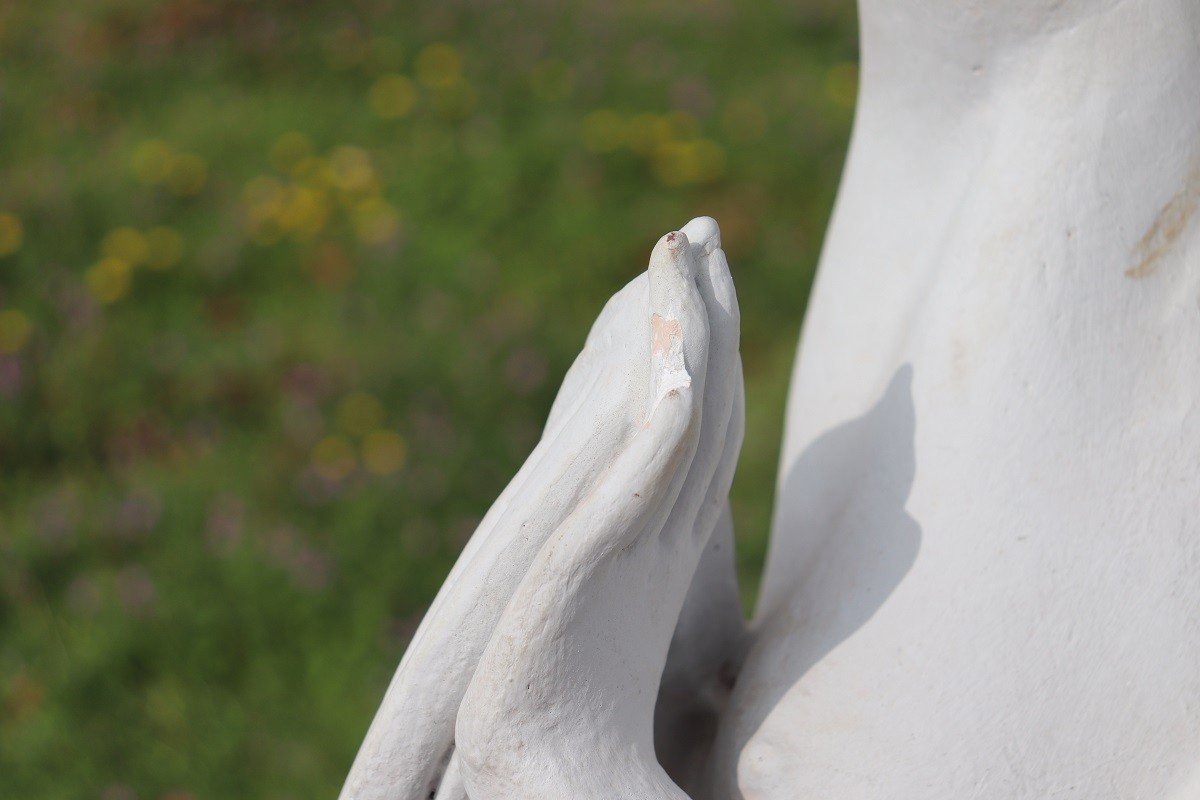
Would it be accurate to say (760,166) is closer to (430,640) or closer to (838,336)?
(838,336)

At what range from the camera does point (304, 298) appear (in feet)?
10.3

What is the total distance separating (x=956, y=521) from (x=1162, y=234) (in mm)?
228

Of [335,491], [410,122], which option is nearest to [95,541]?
[335,491]

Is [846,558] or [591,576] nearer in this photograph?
[591,576]

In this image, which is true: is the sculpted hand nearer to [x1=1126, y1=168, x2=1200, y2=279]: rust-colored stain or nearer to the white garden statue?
the white garden statue

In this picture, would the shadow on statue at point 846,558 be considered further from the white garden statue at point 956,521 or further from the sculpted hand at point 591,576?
the sculpted hand at point 591,576

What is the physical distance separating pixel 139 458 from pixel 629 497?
7.16ft

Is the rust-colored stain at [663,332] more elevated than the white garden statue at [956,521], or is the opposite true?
the rust-colored stain at [663,332]

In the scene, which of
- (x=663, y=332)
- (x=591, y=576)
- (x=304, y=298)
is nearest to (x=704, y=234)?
(x=663, y=332)

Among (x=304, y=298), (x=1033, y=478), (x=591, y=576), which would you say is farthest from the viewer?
(x=304, y=298)

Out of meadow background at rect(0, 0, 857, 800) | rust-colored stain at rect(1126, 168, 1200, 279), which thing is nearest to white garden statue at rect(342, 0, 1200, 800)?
rust-colored stain at rect(1126, 168, 1200, 279)

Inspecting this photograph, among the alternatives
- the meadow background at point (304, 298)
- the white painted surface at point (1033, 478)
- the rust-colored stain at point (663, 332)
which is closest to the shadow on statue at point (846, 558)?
the white painted surface at point (1033, 478)

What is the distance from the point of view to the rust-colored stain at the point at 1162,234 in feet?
3.01

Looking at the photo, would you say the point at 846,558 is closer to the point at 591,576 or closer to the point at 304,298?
the point at 591,576
